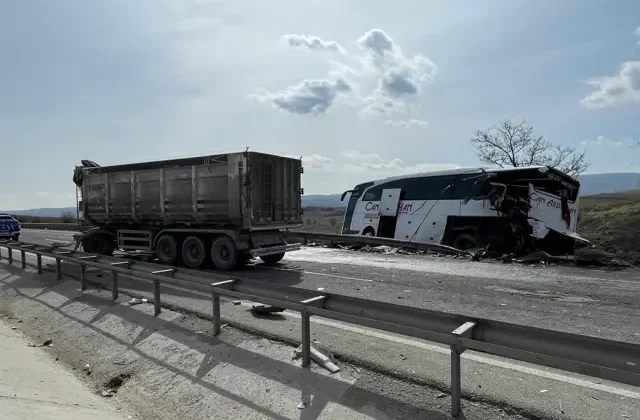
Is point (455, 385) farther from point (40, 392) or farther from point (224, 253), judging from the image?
point (224, 253)

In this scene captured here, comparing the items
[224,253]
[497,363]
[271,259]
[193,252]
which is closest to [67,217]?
[193,252]

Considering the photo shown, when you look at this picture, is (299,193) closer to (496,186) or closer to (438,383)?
(496,186)

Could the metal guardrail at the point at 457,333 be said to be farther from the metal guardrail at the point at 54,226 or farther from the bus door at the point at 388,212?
the metal guardrail at the point at 54,226

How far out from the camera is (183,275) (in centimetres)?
661

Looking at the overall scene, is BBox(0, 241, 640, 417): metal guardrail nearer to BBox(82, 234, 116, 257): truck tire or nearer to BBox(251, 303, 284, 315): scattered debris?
BBox(251, 303, 284, 315): scattered debris

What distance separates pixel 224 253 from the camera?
12.3 meters

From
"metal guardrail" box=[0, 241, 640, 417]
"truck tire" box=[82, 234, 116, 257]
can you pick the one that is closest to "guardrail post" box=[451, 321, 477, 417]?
"metal guardrail" box=[0, 241, 640, 417]

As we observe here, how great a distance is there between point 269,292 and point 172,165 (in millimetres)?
8623

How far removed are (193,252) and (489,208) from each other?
9.47m

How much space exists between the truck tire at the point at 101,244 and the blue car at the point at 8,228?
14588 mm

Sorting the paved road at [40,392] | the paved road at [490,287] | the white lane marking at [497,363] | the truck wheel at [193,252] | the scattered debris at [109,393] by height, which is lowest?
the scattered debris at [109,393]

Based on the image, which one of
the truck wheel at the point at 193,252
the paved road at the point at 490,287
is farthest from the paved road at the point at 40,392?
the truck wheel at the point at 193,252

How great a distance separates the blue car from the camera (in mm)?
26416

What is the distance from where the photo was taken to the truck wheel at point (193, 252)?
12.6 meters
